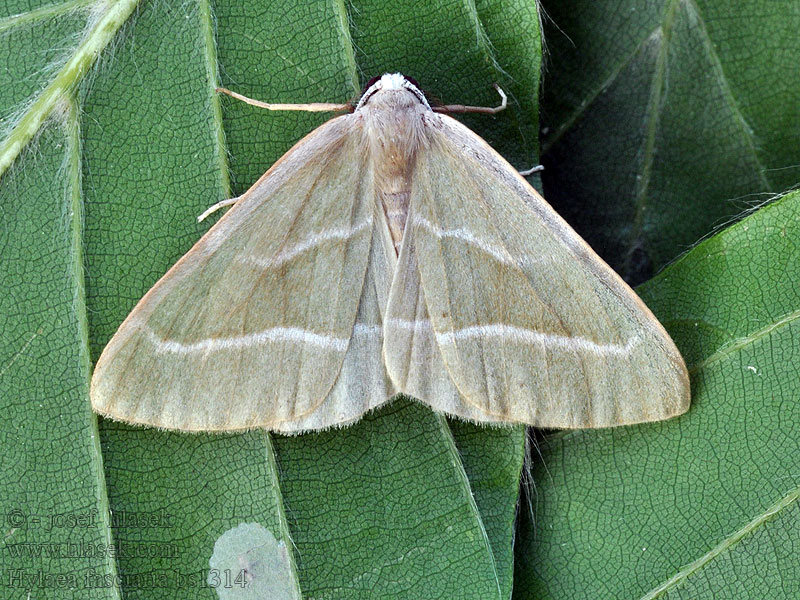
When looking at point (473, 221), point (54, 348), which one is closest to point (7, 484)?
point (54, 348)

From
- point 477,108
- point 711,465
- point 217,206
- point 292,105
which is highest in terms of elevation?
point 292,105

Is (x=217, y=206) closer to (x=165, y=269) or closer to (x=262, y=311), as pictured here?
(x=165, y=269)

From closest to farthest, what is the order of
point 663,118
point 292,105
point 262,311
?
point 262,311, point 292,105, point 663,118

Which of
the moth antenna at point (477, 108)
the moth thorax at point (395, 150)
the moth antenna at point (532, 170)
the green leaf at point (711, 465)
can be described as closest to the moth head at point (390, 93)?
the moth thorax at point (395, 150)

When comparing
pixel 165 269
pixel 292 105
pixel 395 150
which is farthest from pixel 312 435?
pixel 292 105

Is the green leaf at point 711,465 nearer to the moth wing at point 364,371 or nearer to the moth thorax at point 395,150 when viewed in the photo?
the moth wing at point 364,371

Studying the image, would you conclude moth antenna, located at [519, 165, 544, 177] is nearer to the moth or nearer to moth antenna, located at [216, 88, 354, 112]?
the moth

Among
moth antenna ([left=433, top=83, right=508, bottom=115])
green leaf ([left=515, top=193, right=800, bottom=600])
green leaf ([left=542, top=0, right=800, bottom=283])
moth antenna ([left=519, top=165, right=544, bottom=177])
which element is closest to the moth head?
moth antenna ([left=433, top=83, right=508, bottom=115])
